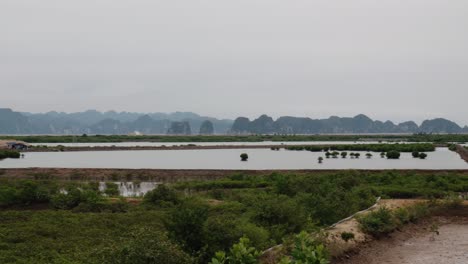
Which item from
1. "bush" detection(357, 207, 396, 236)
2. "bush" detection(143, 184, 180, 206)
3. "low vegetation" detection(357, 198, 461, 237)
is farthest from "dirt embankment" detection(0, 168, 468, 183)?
"bush" detection(357, 207, 396, 236)

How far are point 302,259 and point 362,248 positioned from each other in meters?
7.78

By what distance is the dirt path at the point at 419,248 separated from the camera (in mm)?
14008

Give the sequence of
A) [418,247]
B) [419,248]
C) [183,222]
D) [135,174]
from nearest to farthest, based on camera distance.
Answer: [183,222] < [419,248] < [418,247] < [135,174]

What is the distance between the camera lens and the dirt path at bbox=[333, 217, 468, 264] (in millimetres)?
14008

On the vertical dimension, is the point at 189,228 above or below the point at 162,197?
above

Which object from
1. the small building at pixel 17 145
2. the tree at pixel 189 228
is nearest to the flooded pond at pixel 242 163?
the small building at pixel 17 145

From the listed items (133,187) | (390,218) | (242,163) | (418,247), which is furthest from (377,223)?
(242,163)

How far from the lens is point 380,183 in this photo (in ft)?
105

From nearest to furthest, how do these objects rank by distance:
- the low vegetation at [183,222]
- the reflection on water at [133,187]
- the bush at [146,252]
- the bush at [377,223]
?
the bush at [146,252] < the low vegetation at [183,222] < the bush at [377,223] < the reflection on water at [133,187]

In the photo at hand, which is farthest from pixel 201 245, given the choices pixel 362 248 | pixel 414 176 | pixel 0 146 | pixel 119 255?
pixel 0 146

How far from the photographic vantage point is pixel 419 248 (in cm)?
1562

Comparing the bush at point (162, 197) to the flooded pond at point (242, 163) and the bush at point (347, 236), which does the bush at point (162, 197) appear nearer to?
the bush at point (347, 236)

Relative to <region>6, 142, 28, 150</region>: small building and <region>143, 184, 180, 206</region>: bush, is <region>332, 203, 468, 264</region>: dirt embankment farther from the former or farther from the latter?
<region>6, 142, 28, 150</region>: small building

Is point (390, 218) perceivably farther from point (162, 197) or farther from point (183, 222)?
point (162, 197)
